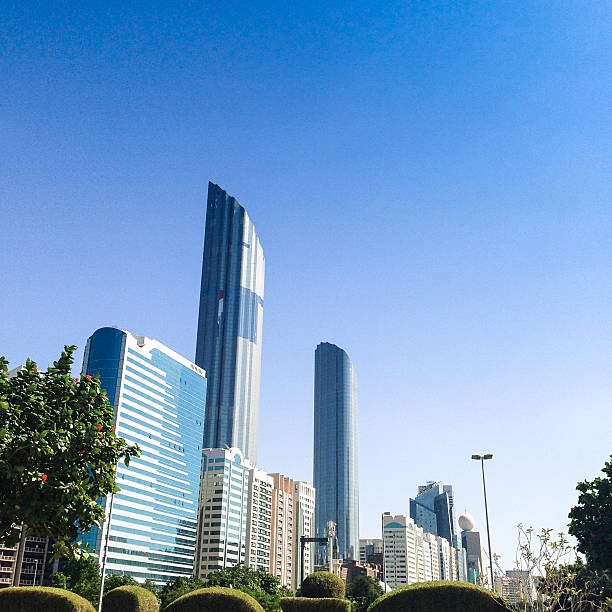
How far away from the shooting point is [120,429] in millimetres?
133375

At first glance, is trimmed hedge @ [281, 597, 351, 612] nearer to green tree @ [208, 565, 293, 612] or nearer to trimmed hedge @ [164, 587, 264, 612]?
trimmed hedge @ [164, 587, 264, 612]

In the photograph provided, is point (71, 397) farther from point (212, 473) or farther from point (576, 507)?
point (212, 473)

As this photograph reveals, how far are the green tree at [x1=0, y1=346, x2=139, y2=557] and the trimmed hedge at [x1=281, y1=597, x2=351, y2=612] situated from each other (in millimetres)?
20454

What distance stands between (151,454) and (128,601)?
120107 mm

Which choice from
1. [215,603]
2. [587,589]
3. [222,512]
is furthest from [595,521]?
[222,512]

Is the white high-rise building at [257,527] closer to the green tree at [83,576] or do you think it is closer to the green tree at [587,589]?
the green tree at [83,576]

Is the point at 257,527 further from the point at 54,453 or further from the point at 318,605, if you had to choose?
the point at 54,453

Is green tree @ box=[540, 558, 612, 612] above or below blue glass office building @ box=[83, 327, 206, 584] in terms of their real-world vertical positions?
below

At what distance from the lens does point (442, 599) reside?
1171 inches

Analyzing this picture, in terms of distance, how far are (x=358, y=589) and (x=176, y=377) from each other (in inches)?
2659

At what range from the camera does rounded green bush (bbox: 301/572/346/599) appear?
122 ft

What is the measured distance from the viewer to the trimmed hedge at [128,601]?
102 feet

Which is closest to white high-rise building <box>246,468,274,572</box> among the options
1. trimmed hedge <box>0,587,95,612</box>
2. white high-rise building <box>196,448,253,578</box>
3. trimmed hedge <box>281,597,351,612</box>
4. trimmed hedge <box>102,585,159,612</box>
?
white high-rise building <box>196,448,253,578</box>

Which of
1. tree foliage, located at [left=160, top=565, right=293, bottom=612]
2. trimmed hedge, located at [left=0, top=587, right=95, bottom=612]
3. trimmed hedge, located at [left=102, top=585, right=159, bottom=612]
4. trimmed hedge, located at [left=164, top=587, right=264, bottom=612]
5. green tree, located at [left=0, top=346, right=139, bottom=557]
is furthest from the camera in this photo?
tree foliage, located at [left=160, top=565, right=293, bottom=612]
